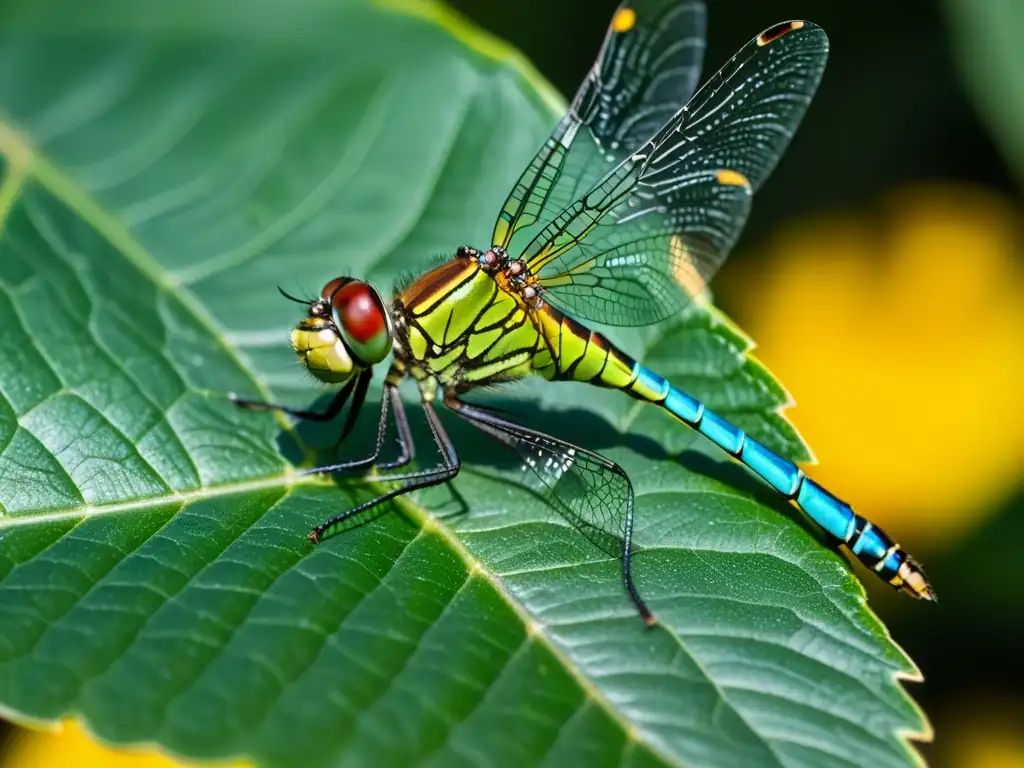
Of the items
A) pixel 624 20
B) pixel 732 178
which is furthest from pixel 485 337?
pixel 624 20

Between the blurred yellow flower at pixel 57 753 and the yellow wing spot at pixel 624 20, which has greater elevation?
the yellow wing spot at pixel 624 20

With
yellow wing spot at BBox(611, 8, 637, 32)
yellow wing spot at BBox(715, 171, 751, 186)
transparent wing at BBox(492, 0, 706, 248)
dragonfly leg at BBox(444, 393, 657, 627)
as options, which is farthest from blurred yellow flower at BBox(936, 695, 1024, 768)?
yellow wing spot at BBox(611, 8, 637, 32)

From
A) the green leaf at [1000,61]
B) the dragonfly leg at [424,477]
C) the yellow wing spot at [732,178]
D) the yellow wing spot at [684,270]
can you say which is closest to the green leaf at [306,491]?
the dragonfly leg at [424,477]

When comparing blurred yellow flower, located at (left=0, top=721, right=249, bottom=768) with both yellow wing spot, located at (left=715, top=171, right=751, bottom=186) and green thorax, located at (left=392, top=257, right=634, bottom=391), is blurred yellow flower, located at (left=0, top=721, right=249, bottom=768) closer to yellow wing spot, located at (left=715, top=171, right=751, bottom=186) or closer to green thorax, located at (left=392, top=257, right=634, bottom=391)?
green thorax, located at (left=392, top=257, right=634, bottom=391)

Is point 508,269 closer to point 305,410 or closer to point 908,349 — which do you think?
point 305,410

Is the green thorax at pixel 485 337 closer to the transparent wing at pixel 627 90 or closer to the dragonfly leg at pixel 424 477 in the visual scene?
the dragonfly leg at pixel 424 477
